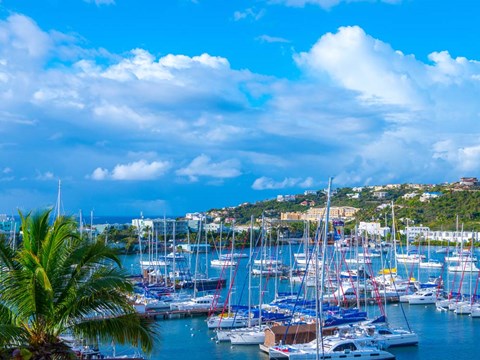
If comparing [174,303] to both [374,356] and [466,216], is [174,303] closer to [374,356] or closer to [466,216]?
[374,356]

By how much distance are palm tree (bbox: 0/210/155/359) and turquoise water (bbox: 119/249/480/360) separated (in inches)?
787

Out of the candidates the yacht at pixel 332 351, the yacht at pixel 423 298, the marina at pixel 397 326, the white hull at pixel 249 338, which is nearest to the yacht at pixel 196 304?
the marina at pixel 397 326

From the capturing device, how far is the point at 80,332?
10.5 metres

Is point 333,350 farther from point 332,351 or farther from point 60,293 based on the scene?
point 60,293

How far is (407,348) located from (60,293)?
32.1 metres

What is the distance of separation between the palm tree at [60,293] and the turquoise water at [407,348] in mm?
19983

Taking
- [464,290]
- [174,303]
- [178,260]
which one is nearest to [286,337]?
[174,303]

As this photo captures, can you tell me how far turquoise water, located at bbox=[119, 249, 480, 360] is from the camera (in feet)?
122

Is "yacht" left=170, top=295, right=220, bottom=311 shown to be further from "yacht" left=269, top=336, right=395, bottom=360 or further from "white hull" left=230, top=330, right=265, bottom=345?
"yacht" left=269, top=336, right=395, bottom=360

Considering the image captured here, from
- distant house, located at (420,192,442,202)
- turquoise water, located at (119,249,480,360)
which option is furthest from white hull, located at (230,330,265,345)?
distant house, located at (420,192,442,202)

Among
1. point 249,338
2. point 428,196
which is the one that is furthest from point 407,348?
point 428,196

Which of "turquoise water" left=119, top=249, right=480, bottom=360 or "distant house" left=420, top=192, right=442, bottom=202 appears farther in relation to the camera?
"distant house" left=420, top=192, right=442, bottom=202

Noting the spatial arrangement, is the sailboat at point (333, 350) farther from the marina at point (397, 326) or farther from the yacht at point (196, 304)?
the yacht at point (196, 304)

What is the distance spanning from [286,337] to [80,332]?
2705cm
